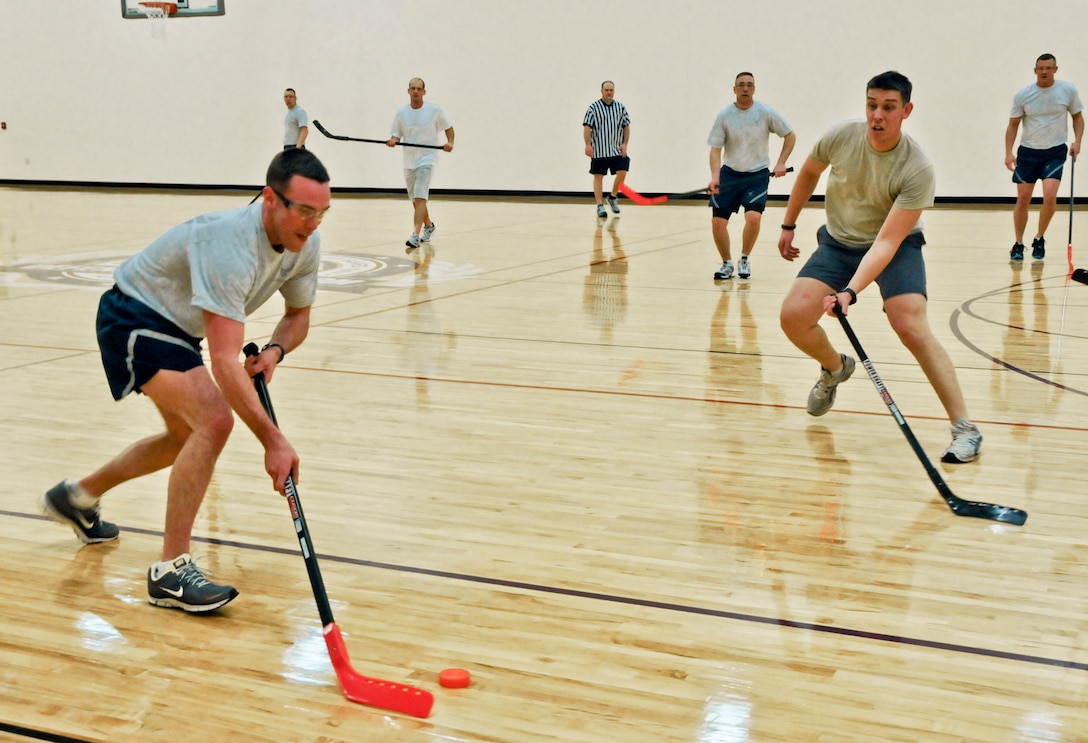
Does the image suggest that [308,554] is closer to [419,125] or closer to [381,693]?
[381,693]

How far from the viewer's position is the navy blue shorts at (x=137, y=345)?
303 centimetres

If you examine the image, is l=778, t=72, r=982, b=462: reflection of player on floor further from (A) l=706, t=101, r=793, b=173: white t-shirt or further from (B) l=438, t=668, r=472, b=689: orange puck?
(A) l=706, t=101, r=793, b=173: white t-shirt

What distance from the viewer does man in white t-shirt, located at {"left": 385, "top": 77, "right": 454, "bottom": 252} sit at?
11461 millimetres

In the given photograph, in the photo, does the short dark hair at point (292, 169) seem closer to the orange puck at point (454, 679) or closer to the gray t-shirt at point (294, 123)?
the orange puck at point (454, 679)

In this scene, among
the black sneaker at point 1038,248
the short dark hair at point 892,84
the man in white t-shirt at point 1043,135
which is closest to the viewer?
the short dark hair at point 892,84

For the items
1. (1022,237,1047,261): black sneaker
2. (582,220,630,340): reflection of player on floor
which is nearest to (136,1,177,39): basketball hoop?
(582,220,630,340): reflection of player on floor

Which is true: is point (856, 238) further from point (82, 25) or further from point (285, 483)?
point (82, 25)

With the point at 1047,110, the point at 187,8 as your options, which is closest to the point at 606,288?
the point at 1047,110

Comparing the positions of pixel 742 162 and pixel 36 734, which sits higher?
pixel 742 162

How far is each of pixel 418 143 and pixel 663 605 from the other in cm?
934

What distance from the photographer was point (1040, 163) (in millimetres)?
9961

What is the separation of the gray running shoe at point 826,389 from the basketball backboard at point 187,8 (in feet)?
56.9

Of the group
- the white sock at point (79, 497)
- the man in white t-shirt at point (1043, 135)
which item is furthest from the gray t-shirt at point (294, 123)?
the white sock at point (79, 497)

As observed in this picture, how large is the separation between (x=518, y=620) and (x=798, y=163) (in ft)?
48.3
